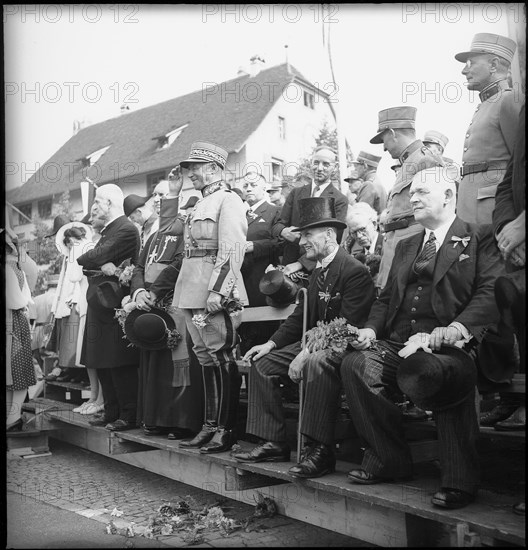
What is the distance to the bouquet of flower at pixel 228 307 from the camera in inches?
201

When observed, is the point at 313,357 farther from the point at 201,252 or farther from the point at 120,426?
the point at 120,426

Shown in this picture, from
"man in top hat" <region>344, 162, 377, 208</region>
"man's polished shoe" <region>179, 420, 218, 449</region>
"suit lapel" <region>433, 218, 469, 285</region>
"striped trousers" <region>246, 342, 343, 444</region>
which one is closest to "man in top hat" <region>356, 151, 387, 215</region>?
"man in top hat" <region>344, 162, 377, 208</region>

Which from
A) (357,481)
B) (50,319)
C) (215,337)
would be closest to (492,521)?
(357,481)

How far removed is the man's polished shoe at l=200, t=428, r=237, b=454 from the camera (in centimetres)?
496

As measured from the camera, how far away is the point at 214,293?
16.7 ft

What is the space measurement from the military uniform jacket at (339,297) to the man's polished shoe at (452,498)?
1.26 m

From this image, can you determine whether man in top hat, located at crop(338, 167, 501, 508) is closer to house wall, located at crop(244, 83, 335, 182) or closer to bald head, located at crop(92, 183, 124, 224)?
house wall, located at crop(244, 83, 335, 182)

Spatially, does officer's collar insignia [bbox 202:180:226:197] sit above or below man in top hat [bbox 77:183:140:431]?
above

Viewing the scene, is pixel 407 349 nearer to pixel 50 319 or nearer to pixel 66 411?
pixel 66 411

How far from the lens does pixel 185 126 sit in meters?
7.03

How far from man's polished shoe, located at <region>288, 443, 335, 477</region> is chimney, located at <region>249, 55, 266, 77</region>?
9.85 feet

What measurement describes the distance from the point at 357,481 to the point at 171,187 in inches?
140

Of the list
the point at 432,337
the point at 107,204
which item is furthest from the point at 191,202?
the point at 432,337

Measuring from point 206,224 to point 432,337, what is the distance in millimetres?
2213
